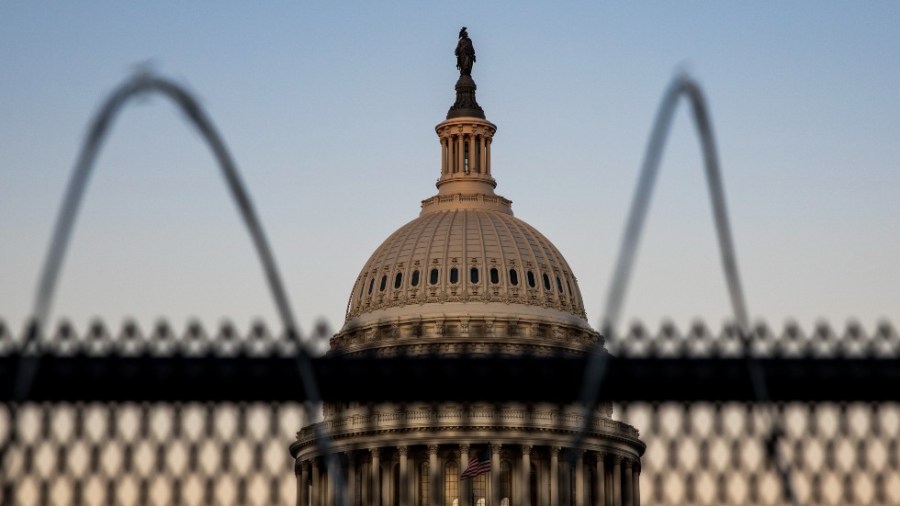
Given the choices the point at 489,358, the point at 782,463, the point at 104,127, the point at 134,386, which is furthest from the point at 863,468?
the point at 104,127

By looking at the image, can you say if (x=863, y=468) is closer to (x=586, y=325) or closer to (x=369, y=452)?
(x=369, y=452)

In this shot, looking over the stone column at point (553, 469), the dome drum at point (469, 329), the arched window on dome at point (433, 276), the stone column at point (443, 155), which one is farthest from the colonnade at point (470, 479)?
the stone column at point (443, 155)

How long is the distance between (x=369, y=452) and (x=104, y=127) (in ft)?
470

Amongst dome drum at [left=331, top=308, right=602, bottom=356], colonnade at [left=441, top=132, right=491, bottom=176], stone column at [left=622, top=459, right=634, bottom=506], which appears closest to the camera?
stone column at [left=622, top=459, right=634, bottom=506]

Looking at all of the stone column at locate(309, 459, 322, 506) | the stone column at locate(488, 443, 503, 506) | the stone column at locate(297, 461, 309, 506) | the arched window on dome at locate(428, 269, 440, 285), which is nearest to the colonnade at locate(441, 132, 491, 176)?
the arched window on dome at locate(428, 269, 440, 285)

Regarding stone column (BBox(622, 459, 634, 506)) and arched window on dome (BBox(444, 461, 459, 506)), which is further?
arched window on dome (BBox(444, 461, 459, 506))

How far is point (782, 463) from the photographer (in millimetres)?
19641

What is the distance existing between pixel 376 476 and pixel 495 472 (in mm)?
9390

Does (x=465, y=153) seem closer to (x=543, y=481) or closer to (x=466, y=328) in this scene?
(x=466, y=328)

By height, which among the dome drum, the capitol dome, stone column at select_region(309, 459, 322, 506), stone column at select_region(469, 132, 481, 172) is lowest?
stone column at select_region(309, 459, 322, 506)

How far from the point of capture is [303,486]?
157000mm

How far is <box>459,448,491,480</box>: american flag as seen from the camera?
151000mm

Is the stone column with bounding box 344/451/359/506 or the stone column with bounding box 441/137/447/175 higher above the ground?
the stone column with bounding box 441/137/447/175

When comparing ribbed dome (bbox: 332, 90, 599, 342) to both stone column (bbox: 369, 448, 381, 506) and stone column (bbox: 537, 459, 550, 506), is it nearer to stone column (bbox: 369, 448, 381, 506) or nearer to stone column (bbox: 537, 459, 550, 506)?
stone column (bbox: 369, 448, 381, 506)
